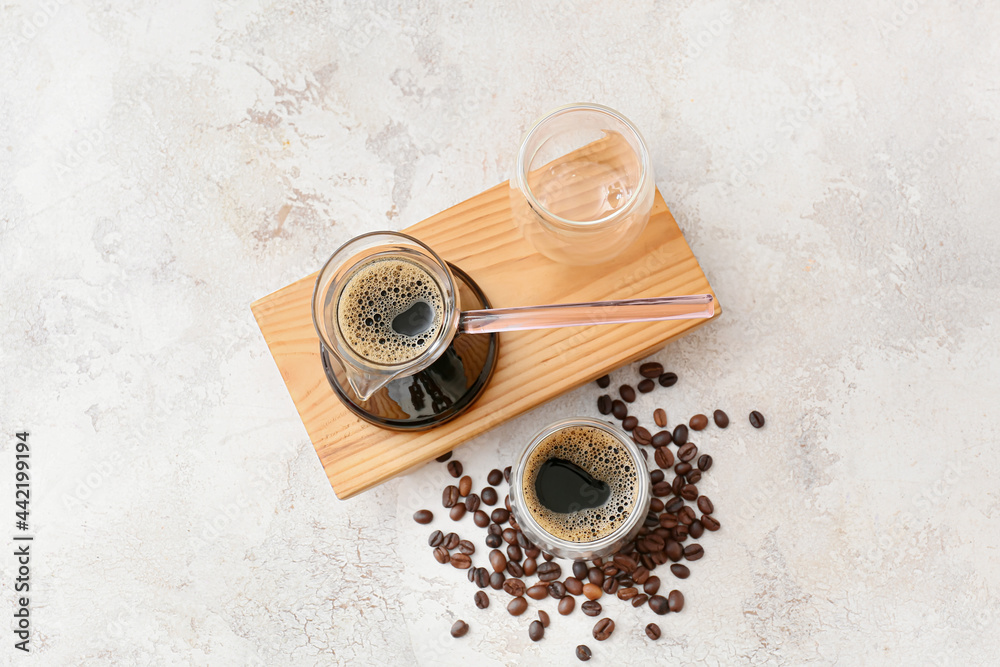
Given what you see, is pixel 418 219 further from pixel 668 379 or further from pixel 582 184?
pixel 668 379

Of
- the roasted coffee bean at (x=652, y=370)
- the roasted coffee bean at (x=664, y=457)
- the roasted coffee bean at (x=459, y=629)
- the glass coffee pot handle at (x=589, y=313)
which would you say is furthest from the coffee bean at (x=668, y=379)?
the roasted coffee bean at (x=459, y=629)

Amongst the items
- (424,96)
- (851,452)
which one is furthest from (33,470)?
(851,452)

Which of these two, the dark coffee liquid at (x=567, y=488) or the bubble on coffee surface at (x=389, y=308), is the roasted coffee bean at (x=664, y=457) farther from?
the bubble on coffee surface at (x=389, y=308)

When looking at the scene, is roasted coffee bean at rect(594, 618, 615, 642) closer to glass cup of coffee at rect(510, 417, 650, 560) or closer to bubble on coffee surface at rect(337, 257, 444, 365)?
glass cup of coffee at rect(510, 417, 650, 560)

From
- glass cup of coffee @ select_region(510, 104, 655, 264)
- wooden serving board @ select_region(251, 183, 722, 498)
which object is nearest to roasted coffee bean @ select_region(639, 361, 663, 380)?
wooden serving board @ select_region(251, 183, 722, 498)

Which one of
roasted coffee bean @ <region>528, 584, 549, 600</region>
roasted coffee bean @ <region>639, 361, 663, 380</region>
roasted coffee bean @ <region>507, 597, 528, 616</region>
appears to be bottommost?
roasted coffee bean @ <region>507, 597, 528, 616</region>

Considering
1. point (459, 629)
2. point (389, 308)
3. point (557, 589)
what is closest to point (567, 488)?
point (557, 589)
